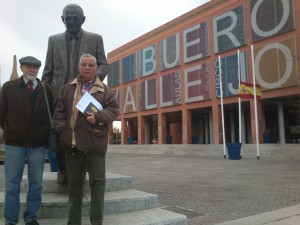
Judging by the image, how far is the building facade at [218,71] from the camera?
1075 inches

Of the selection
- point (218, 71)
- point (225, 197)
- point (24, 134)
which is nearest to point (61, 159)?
point (24, 134)

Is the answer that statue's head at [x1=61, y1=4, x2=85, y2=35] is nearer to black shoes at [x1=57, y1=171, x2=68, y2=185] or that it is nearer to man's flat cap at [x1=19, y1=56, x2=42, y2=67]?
man's flat cap at [x1=19, y1=56, x2=42, y2=67]

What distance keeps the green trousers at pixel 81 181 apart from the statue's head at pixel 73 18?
1.85 m

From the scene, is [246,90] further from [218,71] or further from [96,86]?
[96,86]

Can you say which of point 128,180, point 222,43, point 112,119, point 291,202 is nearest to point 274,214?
point 291,202

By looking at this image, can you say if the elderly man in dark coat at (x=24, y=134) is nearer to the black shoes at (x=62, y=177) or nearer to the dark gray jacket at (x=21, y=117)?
the dark gray jacket at (x=21, y=117)

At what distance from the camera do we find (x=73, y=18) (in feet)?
14.4

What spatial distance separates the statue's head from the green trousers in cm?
185

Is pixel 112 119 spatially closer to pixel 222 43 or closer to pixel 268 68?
pixel 268 68

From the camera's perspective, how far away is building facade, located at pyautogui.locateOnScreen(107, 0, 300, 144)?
27297 mm

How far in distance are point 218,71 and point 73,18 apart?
2939 centimetres

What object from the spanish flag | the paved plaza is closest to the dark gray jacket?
the paved plaza

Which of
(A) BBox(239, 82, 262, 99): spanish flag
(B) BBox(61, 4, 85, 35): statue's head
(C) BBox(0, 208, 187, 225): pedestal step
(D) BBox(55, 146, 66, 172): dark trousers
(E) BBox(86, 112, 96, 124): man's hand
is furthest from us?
(A) BBox(239, 82, 262, 99): spanish flag

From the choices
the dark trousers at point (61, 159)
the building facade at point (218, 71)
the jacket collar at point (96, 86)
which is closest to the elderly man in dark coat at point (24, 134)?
the jacket collar at point (96, 86)
